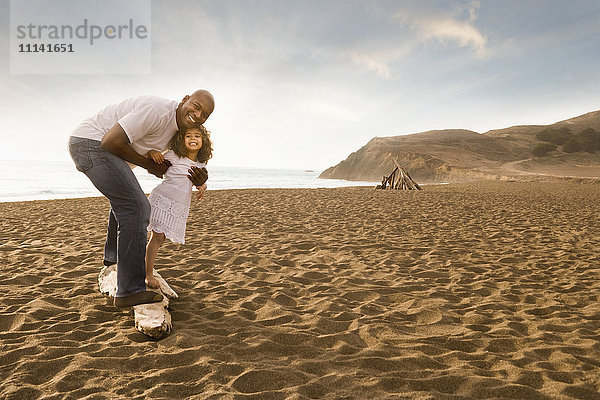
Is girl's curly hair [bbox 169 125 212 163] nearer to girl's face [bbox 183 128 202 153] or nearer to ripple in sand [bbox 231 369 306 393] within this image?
girl's face [bbox 183 128 202 153]

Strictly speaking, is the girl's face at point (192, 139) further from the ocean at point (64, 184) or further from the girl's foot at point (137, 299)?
the ocean at point (64, 184)

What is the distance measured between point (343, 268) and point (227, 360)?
2.61 meters

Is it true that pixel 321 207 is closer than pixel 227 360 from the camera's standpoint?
No

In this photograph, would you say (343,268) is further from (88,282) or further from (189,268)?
(88,282)

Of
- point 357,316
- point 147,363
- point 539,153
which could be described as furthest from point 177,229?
point 539,153

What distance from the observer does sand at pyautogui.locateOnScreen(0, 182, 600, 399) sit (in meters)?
2.16

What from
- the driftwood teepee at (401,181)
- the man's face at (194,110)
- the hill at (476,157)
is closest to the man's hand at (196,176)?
the man's face at (194,110)

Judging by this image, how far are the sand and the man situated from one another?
546 millimetres

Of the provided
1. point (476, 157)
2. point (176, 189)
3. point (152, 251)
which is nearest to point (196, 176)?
point (176, 189)

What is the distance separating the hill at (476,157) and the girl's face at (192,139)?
3520cm

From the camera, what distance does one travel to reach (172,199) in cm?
325

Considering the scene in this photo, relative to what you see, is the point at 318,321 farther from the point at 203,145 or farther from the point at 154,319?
the point at 203,145

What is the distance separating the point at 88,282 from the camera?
13.1 feet

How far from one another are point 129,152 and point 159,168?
33 cm
